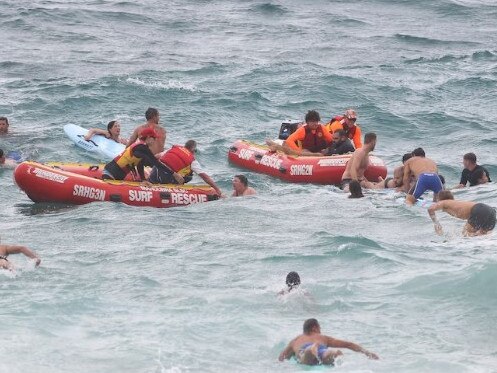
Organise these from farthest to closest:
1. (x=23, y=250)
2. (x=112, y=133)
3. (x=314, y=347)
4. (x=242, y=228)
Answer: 1. (x=112, y=133)
2. (x=242, y=228)
3. (x=23, y=250)
4. (x=314, y=347)

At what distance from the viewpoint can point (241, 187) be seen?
1675cm

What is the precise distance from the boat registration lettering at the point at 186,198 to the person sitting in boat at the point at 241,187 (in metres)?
0.57

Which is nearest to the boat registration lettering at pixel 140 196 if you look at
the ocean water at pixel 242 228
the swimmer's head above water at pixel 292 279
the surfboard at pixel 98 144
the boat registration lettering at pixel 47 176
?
the ocean water at pixel 242 228

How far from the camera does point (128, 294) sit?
12.1 metres

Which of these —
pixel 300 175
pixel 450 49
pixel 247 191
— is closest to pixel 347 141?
pixel 300 175

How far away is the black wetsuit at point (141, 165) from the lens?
16094mm

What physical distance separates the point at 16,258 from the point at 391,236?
500 centimetres

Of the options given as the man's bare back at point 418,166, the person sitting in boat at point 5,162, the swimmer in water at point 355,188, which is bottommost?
the person sitting in boat at point 5,162

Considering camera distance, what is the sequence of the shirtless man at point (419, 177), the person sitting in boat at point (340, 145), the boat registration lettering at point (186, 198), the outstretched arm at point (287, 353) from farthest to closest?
the person sitting in boat at point (340, 145) < the boat registration lettering at point (186, 198) < the shirtless man at point (419, 177) < the outstretched arm at point (287, 353)

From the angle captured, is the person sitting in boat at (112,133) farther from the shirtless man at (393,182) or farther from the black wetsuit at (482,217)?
the black wetsuit at (482,217)

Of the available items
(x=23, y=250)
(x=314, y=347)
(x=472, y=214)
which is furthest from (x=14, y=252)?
(x=472, y=214)

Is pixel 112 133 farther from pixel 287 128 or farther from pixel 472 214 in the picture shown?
pixel 472 214

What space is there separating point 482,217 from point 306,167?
16.5ft

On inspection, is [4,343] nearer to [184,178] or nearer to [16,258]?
[16,258]
